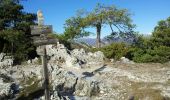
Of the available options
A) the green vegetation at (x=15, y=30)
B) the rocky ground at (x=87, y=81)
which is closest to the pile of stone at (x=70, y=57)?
the rocky ground at (x=87, y=81)

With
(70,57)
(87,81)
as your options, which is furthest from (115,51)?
(87,81)

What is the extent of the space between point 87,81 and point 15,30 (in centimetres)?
1419

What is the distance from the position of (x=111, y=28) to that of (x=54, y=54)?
741 inches

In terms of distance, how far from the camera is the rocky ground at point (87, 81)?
1895 centimetres

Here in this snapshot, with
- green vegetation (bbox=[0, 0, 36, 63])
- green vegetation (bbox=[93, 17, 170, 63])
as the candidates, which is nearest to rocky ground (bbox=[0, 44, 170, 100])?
green vegetation (bbox=[0, 0, 36, 63])

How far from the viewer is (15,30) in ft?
106

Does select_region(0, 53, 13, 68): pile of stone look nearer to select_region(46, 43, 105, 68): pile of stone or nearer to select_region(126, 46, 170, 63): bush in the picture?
select_region(46, 43, 105, 68): pile of stone

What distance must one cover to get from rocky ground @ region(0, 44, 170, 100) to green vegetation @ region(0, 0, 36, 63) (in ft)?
8.40

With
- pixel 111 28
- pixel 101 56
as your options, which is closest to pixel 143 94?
pixel 101 56

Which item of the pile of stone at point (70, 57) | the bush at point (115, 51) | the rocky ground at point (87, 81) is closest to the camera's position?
the rocky ground at point (87, 81)

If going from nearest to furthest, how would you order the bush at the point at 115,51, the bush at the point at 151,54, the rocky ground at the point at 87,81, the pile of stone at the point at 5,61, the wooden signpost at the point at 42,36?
the wooden signpost at the point at 42,36 → the rocky ground at the point at 87,81 → the pile of stone at the point at 5,61 → the bush at the point at 115,51 → the bush at the point at 151,54

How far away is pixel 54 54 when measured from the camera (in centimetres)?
3006

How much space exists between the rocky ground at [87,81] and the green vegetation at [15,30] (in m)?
2.56

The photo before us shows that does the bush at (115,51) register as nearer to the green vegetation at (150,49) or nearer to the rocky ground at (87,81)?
the green vegetation at (150,49)
